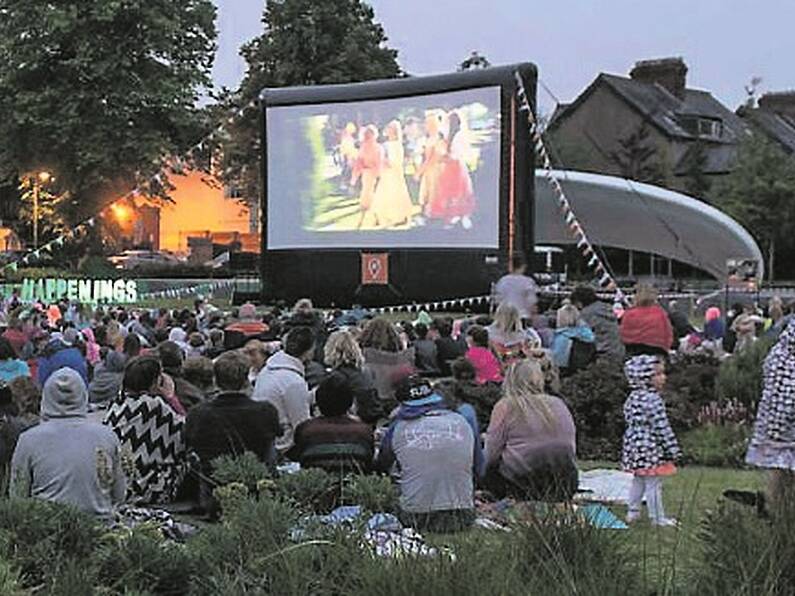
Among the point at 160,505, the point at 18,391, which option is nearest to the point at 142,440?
the point at 160,505

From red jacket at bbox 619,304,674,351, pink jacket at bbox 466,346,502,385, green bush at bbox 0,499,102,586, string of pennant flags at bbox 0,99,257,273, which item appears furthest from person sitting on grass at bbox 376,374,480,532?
string of pennant flags at bbox 0,99,257,273

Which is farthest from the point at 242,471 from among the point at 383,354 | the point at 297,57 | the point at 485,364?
the point at 297,57

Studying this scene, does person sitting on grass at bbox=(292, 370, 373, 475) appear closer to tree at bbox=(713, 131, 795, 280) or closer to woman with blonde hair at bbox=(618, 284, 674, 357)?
woman with blonde hair at bbox=(618, 284, 674, 357)

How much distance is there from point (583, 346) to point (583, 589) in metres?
8.67

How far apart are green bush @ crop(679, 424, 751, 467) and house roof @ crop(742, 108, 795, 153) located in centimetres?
4119

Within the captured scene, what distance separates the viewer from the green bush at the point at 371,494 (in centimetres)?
534

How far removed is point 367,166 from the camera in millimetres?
24766

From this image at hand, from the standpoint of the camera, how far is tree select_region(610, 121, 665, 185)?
4662cm

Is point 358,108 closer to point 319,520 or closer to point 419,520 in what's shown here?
point 419,520

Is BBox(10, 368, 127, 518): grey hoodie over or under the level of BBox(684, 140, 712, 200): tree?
under

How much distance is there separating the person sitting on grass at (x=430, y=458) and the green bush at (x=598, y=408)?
3786 mm

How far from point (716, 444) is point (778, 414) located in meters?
3.50

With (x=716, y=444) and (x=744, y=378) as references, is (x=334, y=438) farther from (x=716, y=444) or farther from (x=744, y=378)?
(x=744, y=378)

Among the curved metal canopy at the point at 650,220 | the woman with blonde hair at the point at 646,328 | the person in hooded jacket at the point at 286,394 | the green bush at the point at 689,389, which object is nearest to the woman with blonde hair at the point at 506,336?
the green bush at the point at 689,389
